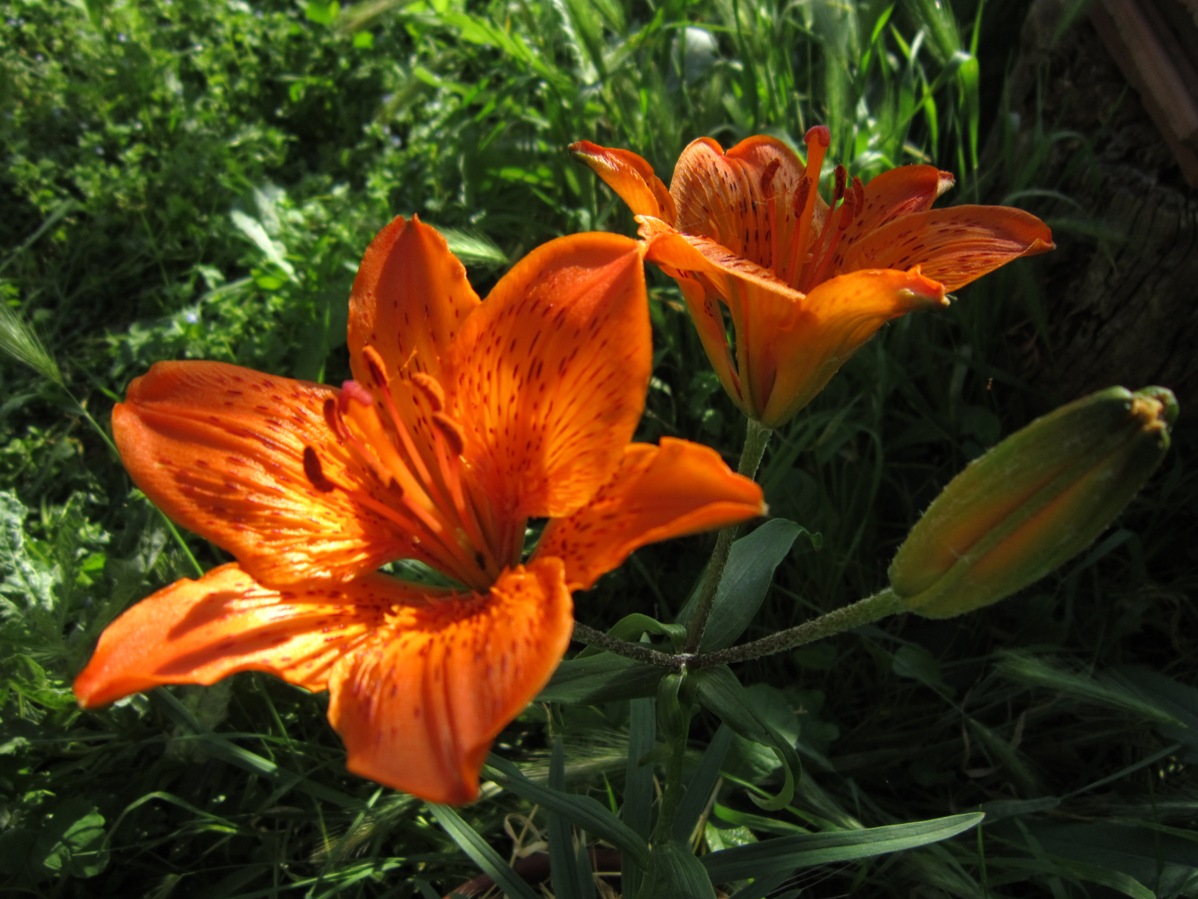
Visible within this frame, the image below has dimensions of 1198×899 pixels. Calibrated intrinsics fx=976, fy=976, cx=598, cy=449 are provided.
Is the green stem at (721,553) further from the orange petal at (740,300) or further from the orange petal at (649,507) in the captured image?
the orange petal at (649,507)

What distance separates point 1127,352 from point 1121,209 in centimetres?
29

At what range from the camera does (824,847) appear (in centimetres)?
111

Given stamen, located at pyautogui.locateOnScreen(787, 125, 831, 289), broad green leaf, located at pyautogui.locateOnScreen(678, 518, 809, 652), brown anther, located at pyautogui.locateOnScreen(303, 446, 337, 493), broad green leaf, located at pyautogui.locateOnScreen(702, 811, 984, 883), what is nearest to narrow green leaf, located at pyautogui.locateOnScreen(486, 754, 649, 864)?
broad green leaf, located at pyautogui.locateOnScreen(702, 811, 984, 883)

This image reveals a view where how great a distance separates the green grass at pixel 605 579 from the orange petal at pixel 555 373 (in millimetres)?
279

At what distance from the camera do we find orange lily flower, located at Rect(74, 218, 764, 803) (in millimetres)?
773

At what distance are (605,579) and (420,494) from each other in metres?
0.89

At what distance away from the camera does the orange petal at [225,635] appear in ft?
2.67

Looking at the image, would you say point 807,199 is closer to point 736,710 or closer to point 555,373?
point 555,373

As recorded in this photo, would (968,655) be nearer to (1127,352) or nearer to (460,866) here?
(1127,352)

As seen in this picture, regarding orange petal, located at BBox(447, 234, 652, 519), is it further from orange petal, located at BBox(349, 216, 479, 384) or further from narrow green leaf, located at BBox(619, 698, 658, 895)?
narrow green leaf, located at BBox(619, 698, 658, 895)

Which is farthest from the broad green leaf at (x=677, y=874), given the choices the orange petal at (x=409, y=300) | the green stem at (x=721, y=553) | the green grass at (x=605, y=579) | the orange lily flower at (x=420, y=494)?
the orange petal at (x=409, y=300)

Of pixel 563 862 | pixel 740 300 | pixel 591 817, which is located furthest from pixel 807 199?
pixel 563 862

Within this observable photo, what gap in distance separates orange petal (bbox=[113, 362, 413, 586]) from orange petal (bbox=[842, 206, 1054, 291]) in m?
0.61

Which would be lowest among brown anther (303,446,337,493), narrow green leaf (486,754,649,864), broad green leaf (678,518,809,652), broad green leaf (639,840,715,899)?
broad green leaf (639,840,715,899)
